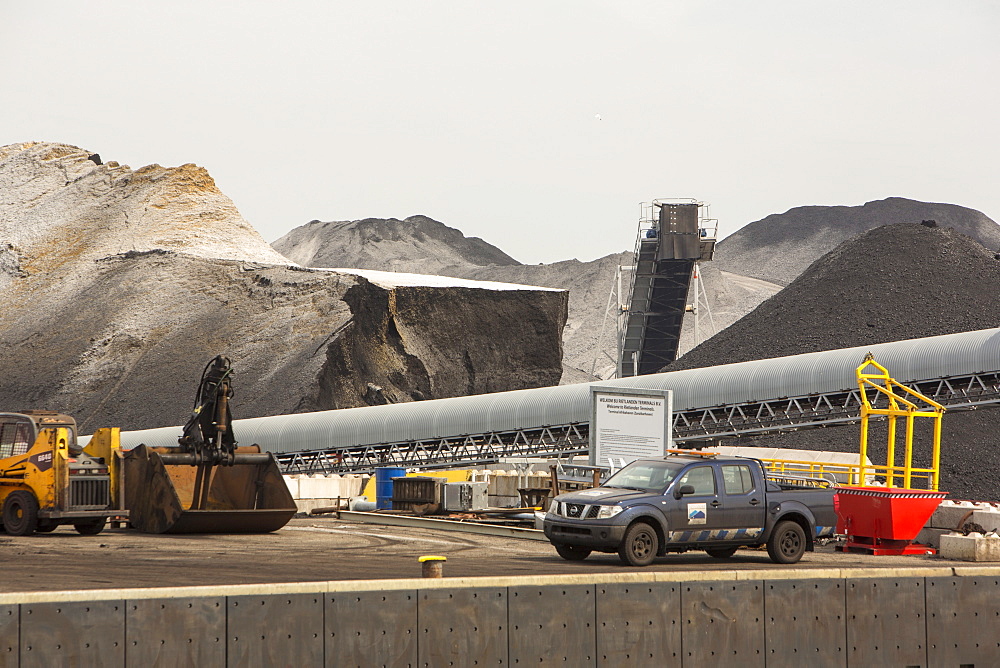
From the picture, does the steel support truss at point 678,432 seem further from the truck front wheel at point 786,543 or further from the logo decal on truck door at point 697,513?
the logo decal on truck door at point 697,513

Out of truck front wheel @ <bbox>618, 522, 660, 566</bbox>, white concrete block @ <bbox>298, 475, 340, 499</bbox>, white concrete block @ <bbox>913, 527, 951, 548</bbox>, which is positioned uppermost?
truck front wheel @ <bbox>618, 522, 660, 566</bbox>

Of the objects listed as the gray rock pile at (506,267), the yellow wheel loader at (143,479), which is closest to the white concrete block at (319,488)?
the yellow wheel loader at (143,479)

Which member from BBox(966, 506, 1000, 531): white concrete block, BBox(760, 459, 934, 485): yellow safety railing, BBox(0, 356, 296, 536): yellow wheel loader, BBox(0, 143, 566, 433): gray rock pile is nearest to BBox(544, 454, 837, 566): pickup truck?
BBox(966, 506, 1000, 531): white concrete block

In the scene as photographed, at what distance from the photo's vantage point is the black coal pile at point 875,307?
153 ft

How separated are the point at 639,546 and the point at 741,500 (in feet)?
6.31

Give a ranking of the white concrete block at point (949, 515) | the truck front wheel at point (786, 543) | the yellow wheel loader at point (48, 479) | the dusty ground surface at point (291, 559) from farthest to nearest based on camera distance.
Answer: the white concrete block at point (949, 515)
the yellow wheel loader at point (48, 479)
the truck front wheel at point (786, 543)
the dusty ground surface at point (291, 559)

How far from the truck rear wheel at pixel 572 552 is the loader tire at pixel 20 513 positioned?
988 cm

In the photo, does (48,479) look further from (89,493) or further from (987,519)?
(987,519)

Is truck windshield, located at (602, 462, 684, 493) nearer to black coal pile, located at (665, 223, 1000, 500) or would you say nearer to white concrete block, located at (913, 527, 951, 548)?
white concrete block, located at (913, 527, 951, 548)

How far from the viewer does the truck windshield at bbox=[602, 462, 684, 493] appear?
16984 mm

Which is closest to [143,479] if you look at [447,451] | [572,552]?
[572,552]

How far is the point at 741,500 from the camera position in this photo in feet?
56.5

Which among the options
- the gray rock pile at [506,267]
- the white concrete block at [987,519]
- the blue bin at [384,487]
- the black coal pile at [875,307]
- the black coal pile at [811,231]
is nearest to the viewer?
the white concrete block at [987,519]

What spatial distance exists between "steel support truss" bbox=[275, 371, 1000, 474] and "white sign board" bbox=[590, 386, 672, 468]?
1549 cm
